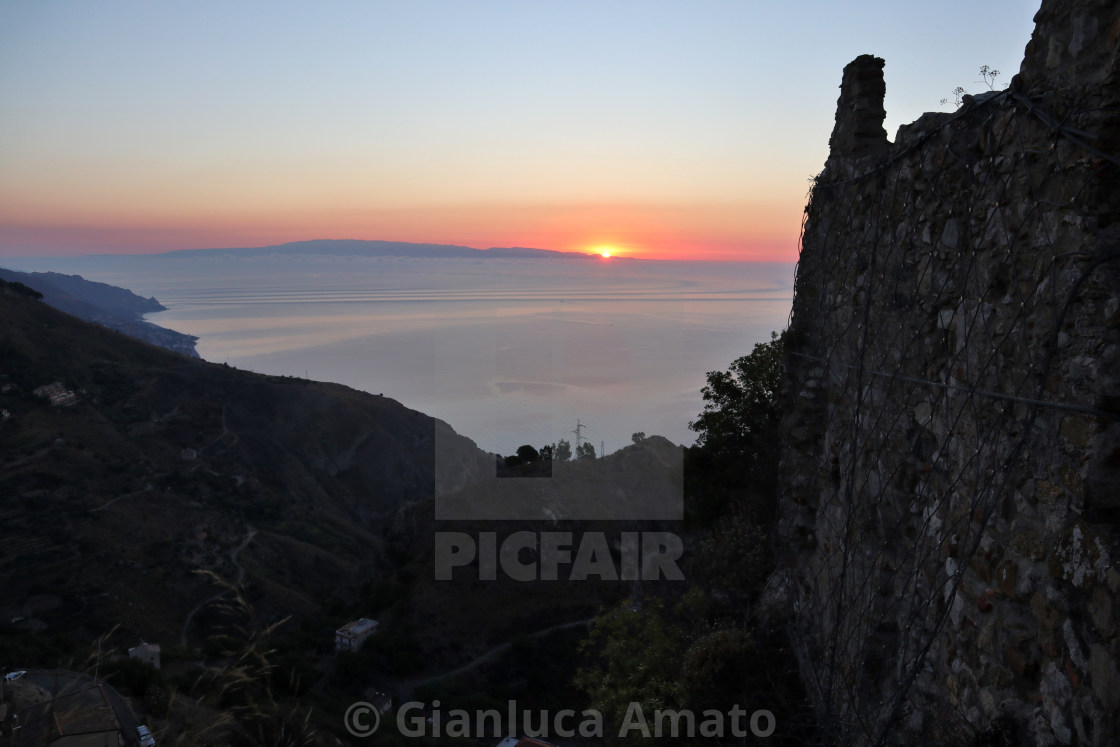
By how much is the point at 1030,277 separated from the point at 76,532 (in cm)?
2809

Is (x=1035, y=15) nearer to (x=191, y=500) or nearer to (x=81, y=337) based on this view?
(x=191, y=500)

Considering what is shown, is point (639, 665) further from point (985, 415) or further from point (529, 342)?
point (529, 342)

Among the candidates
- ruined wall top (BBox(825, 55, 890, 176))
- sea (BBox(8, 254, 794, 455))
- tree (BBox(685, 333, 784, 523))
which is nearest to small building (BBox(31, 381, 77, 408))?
sea (BBox(8, 254, 794, 455))

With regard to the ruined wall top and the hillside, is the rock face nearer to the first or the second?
the ruined wall top

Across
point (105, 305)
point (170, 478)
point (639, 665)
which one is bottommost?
point (170, 478)

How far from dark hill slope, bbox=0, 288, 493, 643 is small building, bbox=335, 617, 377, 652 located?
3914 mm

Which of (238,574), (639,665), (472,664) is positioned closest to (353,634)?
(472,664)

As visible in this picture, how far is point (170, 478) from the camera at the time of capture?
29156 mm

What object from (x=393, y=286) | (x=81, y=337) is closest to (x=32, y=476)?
(x=81, y=337)

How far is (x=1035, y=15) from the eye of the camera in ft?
7.32

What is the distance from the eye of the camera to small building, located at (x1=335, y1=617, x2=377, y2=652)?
1709 centimetres

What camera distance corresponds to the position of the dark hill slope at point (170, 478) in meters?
21.3

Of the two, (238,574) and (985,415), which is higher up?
(985,415)

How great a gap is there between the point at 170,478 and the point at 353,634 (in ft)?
55.2
